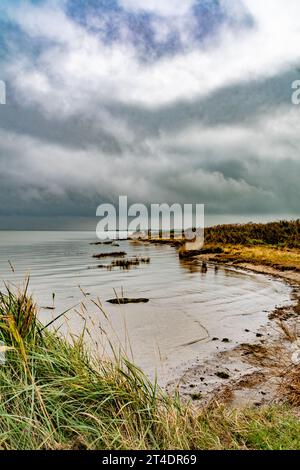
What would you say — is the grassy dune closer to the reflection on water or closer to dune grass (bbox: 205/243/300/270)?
dune grass (bbox: 205/243/300/270)

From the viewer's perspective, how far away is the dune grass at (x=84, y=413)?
3.54 metres

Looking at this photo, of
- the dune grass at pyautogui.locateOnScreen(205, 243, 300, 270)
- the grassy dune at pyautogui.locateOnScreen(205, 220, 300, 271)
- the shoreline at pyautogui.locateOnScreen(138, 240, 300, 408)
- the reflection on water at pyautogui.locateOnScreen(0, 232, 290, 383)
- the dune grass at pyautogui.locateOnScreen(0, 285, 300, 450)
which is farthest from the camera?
the grassy dune at pyautogui.locateOnScreen(205, 220, 300, 271)

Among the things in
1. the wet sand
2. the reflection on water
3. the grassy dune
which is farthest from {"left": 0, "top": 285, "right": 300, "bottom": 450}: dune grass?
the grassy dune

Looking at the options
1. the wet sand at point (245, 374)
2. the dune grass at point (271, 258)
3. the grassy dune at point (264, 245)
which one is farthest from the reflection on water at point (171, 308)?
the grassy dune at point (264, 245)

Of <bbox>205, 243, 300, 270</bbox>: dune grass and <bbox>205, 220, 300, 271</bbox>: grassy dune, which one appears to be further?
<bbox>205, 220, 300, 271</bbox>: grassy dune

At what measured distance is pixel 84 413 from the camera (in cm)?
368

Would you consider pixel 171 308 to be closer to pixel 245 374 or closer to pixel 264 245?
pixel 245 374

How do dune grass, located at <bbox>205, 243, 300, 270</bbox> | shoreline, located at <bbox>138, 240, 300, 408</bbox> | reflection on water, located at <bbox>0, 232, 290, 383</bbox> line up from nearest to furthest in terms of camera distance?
shoreline, located at <bbox>138, 240, 300, 408</bbox>
reflection on water, located at <bbox>0, 232, 290, 383</bbox>
dune grass, located at <bbox>205, 243, 300, 270</bbox>

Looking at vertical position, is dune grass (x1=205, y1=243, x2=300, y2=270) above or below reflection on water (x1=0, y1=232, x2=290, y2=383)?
above

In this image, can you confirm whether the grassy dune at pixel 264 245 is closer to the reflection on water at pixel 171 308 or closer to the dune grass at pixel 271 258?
the dune grass at pixel 271 258

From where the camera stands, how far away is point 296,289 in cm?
2142

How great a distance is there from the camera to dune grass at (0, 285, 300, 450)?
354cm

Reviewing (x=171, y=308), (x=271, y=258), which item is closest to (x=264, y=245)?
(x=271, y=258)
